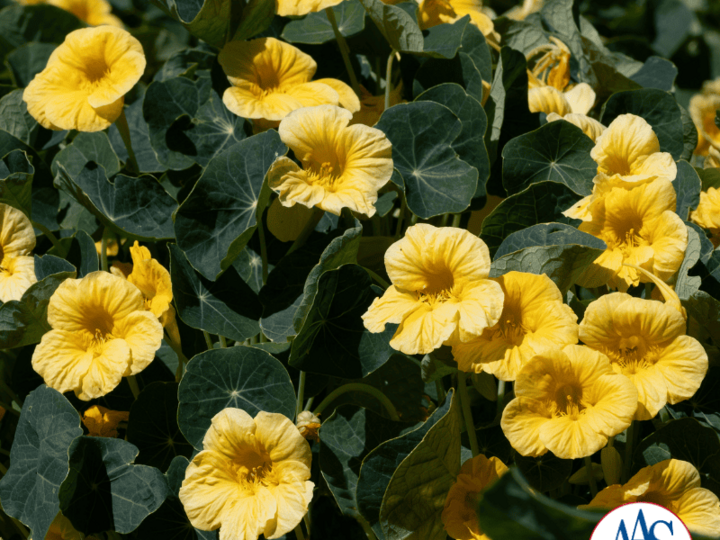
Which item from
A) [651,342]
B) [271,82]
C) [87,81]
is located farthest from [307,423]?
[87,81]

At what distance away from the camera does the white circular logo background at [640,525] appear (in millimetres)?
525

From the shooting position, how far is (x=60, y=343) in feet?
2.56

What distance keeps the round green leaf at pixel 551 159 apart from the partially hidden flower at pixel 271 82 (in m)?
0.24

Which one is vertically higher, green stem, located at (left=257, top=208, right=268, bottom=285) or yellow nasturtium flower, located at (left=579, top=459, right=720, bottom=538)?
green stem, located at (left=257, top=208, right=268, bottom=285)

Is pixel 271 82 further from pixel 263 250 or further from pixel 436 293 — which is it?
pixel 436 293

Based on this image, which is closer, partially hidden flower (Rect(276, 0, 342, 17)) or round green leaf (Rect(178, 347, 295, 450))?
round green leaf (Rect(178, 347, 295, 450))

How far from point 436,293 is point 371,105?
47cm

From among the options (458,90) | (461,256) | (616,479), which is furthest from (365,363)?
(458,90)

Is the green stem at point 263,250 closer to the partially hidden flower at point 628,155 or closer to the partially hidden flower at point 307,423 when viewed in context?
the partially hidden flower at point 307,423

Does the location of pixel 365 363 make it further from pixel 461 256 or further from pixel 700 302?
pixel 700 302

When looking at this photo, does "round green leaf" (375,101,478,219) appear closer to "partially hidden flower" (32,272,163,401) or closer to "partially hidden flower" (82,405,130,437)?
"partially hidden flower" (32,272,163,401)

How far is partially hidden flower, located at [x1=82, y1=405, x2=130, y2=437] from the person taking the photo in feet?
2.88

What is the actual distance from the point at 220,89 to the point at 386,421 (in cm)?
59

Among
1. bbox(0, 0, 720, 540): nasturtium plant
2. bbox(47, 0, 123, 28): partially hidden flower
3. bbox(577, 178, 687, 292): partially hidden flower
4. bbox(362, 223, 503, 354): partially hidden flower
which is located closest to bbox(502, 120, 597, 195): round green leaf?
bbox(0, 0, 720, 540): nasturtium plant
